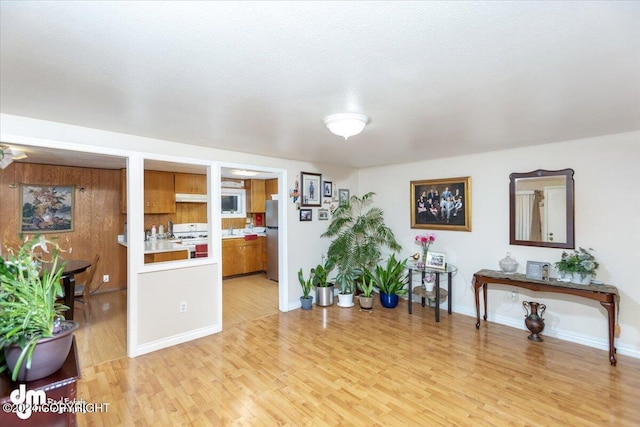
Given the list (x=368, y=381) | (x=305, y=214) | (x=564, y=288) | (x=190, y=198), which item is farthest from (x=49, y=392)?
(x=190, y=198)

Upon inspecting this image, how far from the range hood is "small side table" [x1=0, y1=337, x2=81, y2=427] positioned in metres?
4.94

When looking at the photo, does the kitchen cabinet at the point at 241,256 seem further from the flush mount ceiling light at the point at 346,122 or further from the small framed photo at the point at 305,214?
the flush mount ceiling light at the point at 346,122

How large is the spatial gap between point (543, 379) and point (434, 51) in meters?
2.83

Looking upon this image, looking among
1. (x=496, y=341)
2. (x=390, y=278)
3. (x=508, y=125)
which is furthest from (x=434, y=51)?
(x=390, y=278)

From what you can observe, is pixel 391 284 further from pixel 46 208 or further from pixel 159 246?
pixel 46 208

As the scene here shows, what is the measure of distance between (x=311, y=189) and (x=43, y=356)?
382 cm

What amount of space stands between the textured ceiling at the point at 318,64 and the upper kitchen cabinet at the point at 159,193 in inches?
108

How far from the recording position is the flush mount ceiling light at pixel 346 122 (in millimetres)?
2333

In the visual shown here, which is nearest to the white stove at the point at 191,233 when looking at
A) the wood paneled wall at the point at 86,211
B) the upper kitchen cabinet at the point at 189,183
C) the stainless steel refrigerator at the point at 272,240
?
the upper kitchen cabinet at the point at 189,183

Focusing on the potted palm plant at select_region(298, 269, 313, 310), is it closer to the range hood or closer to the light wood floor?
the light wood floor

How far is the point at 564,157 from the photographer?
11.2 feet

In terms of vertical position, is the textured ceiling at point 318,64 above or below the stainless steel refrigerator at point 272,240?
above

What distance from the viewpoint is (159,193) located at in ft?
17.8

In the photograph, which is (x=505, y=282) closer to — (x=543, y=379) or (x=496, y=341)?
(x=496, y=341)
